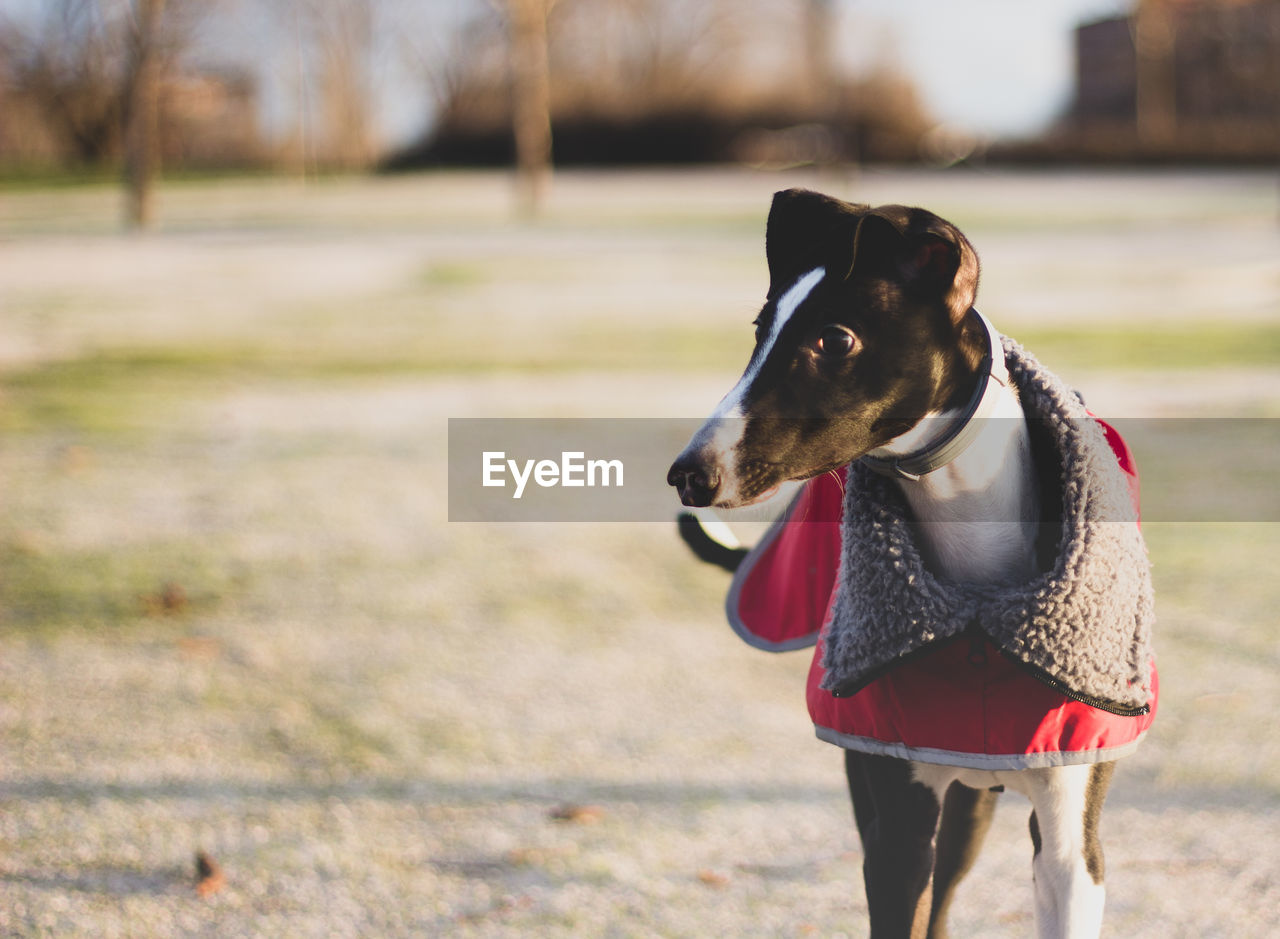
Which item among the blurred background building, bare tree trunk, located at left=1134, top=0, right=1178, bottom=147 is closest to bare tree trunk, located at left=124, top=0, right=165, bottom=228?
the blurred background building

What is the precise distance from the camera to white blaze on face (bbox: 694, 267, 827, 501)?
1.70m

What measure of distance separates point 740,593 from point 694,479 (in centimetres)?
88

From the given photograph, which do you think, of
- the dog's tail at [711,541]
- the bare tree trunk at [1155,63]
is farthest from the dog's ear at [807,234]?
the bare tree trunk at [1155,63]

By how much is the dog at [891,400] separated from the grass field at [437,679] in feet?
2.74

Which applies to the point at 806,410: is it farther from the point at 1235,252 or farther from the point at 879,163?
the point at 879,163

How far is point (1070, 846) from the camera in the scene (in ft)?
6.72

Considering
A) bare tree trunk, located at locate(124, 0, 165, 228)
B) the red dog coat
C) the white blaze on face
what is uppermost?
bare tree trunk, located at locate(124, 0, 165, 228)

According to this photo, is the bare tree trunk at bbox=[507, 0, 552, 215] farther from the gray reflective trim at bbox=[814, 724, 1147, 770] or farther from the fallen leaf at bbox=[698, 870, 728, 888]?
the gray reflective trim at bbox=[814, 724, 1147, 770]

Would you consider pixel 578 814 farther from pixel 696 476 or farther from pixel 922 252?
pixel 922 252

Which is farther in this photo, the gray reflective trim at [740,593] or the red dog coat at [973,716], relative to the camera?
the gray reflective trim at [740,593]

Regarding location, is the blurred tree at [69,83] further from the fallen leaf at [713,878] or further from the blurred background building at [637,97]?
the fallen leaf at [713,878]

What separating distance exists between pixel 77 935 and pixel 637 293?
12810 millimetres

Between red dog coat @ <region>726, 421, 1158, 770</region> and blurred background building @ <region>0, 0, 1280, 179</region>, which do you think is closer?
red dog coat @ <region>726, 421, 1158, 770</region>

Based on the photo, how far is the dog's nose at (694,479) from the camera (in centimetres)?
168
